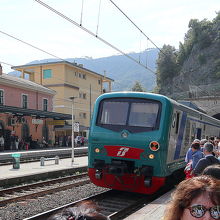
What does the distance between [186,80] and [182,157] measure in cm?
5629

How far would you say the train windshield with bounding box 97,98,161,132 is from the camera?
8680 mm

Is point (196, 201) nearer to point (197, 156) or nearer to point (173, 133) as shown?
point (197, 156)

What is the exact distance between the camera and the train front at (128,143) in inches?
324

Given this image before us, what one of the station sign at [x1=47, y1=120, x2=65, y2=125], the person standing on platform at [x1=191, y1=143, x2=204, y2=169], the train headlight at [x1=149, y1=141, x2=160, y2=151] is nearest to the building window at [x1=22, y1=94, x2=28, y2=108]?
the station sign at [x1=47, y1=120, x2=65, y2=125]

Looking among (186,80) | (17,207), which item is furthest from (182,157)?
(186,80)

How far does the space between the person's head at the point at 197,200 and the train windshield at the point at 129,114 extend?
6.88 metres

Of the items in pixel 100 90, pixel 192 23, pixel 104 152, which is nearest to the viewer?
pixel 104 152

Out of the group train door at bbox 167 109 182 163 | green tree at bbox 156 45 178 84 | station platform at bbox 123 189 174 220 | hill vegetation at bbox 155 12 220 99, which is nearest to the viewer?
station platform at bbox 123 189 174 220

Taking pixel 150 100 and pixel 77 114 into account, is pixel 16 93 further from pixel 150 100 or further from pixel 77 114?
pixel 150 100

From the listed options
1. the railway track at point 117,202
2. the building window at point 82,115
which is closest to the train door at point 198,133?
the railway track at point 117,202

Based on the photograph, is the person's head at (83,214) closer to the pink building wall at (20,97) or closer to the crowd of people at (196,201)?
the crowd of people at (196,201)

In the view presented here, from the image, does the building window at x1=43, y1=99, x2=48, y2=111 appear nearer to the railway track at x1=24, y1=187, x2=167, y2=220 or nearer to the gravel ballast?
the gravel ballast

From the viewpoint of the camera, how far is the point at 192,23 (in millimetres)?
73000

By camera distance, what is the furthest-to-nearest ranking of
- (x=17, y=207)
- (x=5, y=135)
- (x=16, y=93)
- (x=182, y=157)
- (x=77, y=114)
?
1. (x=77, y=114)
2. (x=16, y=93)
3. (x=5, y=135)
4. (x=182, y=157)
5. (x=17, y=207)
